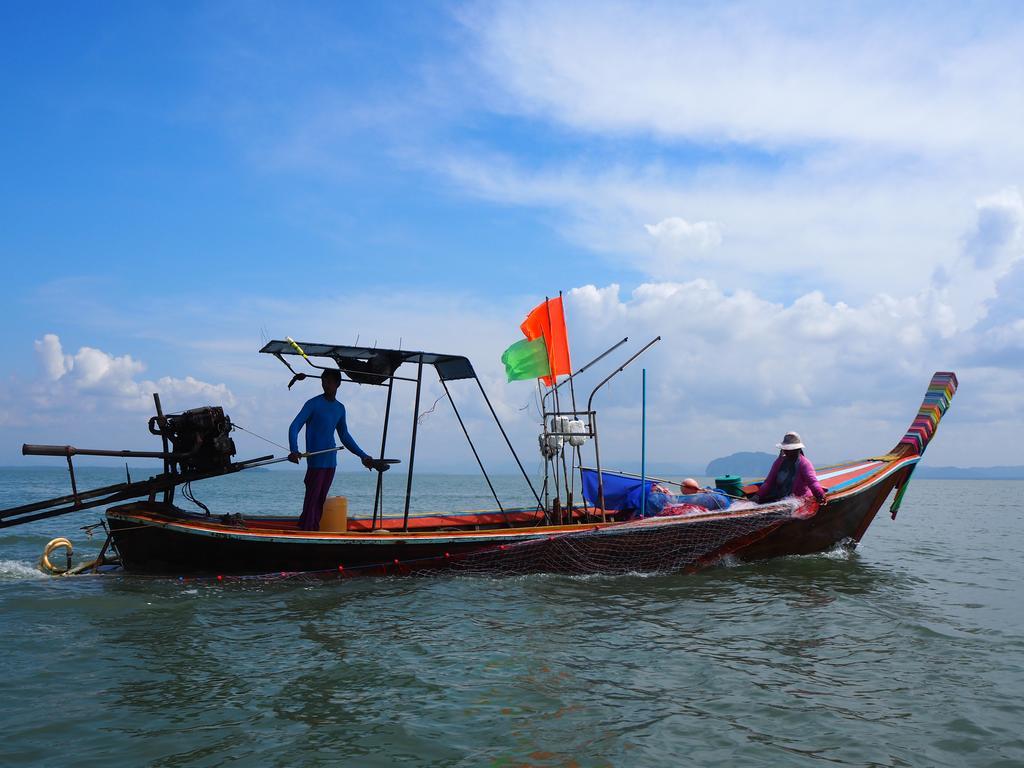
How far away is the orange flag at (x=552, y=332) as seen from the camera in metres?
12.7

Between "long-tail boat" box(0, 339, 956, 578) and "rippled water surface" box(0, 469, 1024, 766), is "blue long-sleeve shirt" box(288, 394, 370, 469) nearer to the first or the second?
"long-tail boat" box(0, 339, 956, 578)

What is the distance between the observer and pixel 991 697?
6.54 m

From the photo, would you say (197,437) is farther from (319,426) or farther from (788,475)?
(788,475)

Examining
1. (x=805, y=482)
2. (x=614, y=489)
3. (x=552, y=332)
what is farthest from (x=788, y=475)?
(x=552, y=332)

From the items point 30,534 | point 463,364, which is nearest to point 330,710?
point 463,364

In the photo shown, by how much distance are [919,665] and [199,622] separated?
312 inches

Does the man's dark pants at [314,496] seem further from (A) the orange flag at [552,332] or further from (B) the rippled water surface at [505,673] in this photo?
(A) the orange flag at [552,332]

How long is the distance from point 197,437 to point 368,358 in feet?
9.21

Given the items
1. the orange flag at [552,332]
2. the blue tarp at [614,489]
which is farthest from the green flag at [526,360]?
the blue tarp at [614,489]

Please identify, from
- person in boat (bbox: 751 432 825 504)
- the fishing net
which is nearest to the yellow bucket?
the fishing net

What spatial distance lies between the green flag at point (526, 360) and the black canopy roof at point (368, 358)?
0.91m

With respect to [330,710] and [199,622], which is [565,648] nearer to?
[330,710]

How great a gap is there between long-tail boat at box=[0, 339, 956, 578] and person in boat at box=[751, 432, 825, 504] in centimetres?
40

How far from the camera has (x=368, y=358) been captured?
11.5 m
